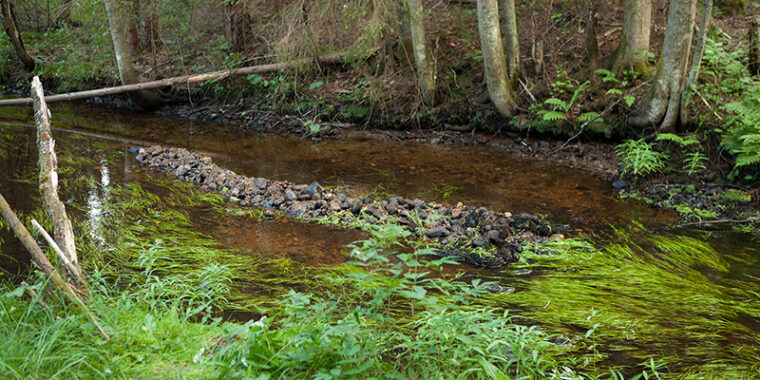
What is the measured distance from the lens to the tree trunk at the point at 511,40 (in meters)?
8.83

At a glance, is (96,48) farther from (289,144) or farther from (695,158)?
(695,158)

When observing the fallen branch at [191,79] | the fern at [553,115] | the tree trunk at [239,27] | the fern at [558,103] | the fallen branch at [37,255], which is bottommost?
the fern at [553,115]

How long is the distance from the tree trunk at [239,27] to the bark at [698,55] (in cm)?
1016

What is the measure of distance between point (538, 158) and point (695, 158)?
7.81 feet

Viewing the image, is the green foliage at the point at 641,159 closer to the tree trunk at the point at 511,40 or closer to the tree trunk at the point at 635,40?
the tree trunk at the point at 635,40

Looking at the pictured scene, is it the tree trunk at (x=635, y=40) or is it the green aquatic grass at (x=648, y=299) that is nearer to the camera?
the green aquatic grass at (x=648, y=299)

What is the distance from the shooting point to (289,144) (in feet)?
33.7

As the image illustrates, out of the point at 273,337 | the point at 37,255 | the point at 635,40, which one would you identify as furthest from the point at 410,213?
the point at 635,40

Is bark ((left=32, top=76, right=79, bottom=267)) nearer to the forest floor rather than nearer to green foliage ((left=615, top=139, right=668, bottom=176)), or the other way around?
→ the forest floor

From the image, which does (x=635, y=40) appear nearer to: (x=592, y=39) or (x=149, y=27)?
(x=592, y=39)

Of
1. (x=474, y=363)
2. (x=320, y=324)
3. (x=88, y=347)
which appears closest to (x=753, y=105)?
(x=474, y=363)

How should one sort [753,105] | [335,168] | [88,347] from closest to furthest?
1. [88,347]
2. [753,105]
3. [335,168]

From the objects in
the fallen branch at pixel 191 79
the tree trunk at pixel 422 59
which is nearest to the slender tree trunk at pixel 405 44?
the tree trunk at pixel 422 59

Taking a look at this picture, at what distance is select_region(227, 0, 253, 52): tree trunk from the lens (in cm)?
1302
